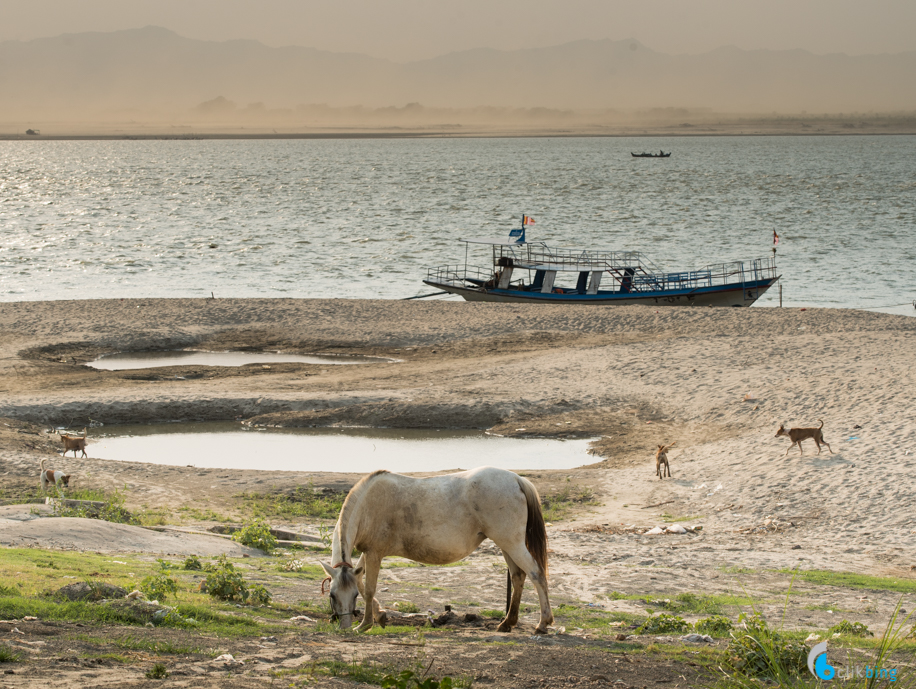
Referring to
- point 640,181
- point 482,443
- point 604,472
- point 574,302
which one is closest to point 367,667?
point 604,472

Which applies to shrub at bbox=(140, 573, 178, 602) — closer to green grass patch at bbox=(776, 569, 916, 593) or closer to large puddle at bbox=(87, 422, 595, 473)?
green grass patch at bbox=(776, 569, 916, 593)

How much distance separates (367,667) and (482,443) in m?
13.5

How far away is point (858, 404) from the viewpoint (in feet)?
61.2

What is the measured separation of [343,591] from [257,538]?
4313mm

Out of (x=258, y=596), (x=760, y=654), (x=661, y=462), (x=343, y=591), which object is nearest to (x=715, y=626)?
(x=760, y=654)

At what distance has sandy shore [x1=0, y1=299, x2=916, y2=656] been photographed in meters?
13.0

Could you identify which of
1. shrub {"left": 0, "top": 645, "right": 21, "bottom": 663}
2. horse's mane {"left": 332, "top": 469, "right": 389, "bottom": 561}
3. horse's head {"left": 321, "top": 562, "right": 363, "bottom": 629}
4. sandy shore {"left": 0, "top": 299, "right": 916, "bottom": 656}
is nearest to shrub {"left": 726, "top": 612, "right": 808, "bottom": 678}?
sandy shore {"left": 0, "top": 299, "right": 916, "bottom": 656}

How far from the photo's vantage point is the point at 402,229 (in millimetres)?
73062

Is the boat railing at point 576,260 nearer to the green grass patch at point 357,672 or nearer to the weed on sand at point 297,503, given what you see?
the weed on sand at point 297,503

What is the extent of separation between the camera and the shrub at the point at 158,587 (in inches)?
331

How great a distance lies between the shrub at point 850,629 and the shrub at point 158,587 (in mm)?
6432

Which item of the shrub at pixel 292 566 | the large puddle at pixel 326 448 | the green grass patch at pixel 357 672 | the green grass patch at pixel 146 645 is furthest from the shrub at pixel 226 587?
the large puddle at pixel 326 448

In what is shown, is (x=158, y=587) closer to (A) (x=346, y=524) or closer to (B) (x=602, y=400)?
(A) (x=346, y=524)

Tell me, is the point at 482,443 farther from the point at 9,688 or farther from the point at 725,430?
the point at 9,688
